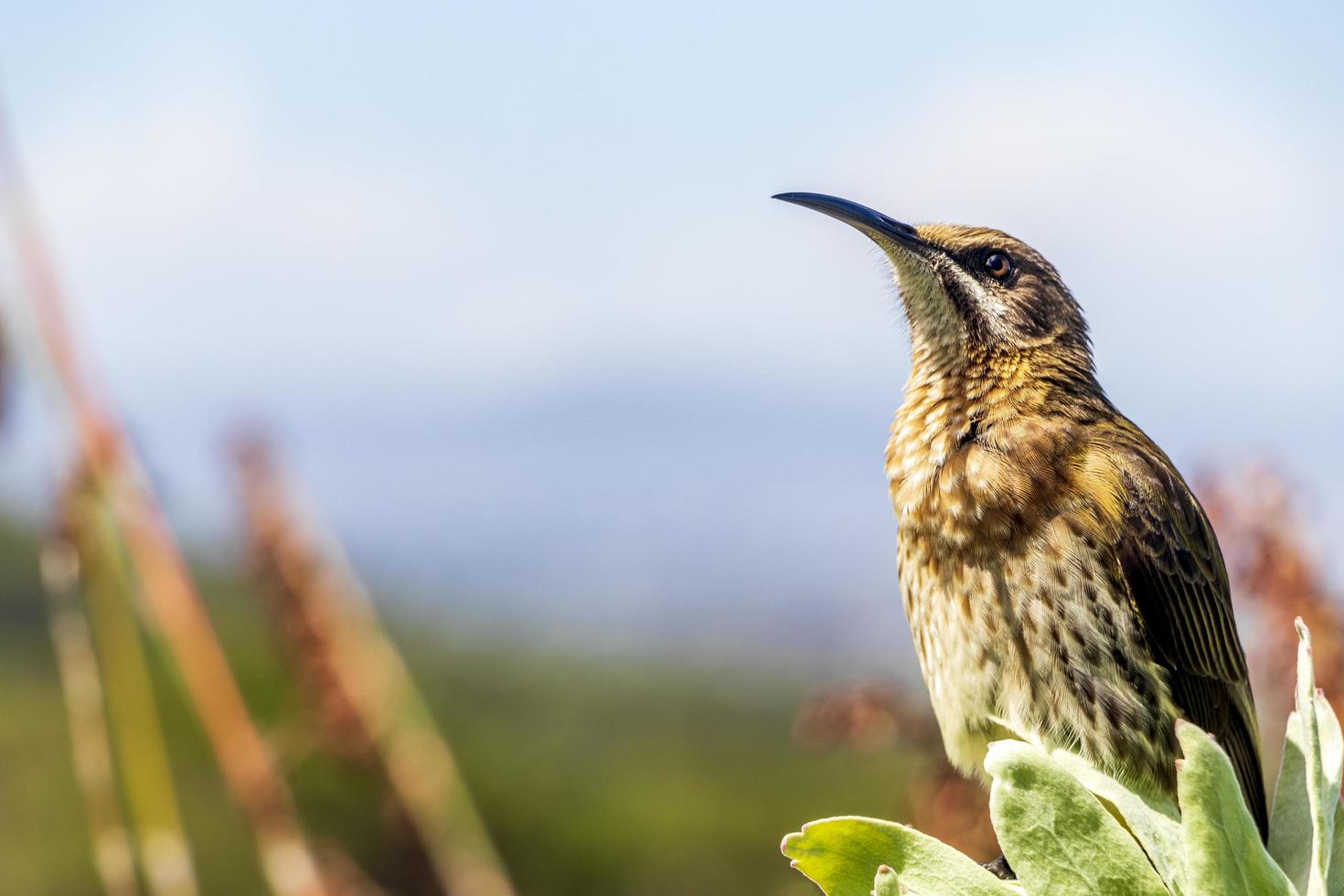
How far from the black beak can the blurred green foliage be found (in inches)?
132

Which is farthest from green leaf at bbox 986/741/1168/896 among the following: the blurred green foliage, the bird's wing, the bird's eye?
the blurred green foliage

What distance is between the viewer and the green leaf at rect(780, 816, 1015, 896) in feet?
5.96

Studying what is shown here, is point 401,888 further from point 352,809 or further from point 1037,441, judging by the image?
point 352,809

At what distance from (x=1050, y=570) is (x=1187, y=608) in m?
0.44

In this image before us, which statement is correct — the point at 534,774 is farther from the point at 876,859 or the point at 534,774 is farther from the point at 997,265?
the point at 876,859

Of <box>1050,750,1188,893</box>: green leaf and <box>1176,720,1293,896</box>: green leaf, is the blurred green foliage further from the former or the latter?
<box>1176,720,1293,896</box>: green leaf

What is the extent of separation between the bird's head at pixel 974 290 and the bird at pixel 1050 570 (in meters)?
0.01

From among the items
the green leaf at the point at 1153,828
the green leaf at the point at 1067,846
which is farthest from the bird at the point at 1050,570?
the green leaf at the point at 1067,846

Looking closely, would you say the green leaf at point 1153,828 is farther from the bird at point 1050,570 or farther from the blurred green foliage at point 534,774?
the blurred green foliage at point 534,774

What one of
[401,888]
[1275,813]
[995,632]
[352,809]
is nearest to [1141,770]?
[995,632]

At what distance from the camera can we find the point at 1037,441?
368 centimetres

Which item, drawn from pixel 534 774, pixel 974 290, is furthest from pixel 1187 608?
pixel 534 774

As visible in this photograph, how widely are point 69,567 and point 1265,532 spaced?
3136mm

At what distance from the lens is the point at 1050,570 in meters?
3.45
